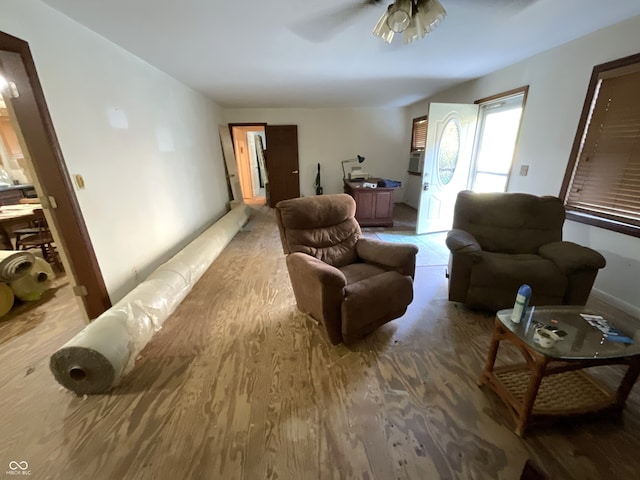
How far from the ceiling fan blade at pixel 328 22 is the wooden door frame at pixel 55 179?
1.73m

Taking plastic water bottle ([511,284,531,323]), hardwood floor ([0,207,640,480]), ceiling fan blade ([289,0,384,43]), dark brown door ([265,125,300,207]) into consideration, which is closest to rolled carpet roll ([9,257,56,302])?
hardwood floor ([0,207,640,480])

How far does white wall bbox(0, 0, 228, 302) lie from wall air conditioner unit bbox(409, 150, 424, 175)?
454 centimetres

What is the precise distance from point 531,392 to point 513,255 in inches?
54.0

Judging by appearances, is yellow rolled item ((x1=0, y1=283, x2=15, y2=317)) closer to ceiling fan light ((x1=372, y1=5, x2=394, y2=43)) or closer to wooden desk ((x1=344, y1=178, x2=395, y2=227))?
ceiling fan light ((x1=372, y1=5, x2=394, y2=43))

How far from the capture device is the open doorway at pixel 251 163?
7152 mm

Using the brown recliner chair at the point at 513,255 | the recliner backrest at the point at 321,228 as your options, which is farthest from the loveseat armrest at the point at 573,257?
the recliner backrest at the point at 321,228

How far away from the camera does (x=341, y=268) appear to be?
6.88 feet

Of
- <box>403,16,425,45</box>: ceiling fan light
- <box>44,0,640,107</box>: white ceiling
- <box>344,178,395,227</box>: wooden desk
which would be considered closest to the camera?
<box>403,16,425,45</box>: ceiling fan light

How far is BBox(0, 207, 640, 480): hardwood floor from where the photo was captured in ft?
3.66

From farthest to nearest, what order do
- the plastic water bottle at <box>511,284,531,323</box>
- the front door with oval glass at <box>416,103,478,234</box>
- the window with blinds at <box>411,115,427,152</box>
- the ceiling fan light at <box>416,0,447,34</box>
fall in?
the window with blinds at <box>411,115,427,152</box>, the front door with oval glass at <box>416,103,478,234</box>, the ceiling fan light at <box>416,0,447,34</box>, the plastic water bottle at <box>511,284,531,323</box>

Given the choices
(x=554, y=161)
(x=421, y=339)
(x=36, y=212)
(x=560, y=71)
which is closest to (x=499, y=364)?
(x=421, y=339)

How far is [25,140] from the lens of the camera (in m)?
1.55

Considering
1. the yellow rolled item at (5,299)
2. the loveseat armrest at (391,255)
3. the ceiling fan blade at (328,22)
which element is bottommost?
the yellow rolled item at (5,299)

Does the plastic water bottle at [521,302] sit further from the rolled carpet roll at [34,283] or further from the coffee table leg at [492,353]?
the rolled carpet roll at [34,283]
